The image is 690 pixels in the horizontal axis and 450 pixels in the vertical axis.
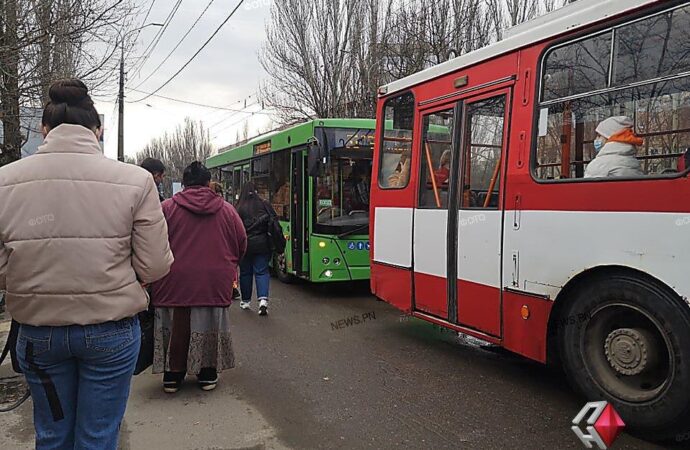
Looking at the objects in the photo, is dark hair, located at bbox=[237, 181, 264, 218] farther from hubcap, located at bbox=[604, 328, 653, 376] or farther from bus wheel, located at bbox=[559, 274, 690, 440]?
hubcap, located at bbox=[604, 328, 653, 376]

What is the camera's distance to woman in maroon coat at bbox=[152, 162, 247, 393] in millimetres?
4672

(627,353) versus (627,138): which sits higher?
(627,138)

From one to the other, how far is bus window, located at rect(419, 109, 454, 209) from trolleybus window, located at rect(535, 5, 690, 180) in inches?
48.0

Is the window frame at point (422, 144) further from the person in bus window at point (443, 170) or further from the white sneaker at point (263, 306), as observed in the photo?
the white sneaker at point (263, 306)

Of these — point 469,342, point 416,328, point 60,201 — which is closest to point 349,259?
point 416,328

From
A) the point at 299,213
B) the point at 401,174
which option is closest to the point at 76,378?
the point at 401,174

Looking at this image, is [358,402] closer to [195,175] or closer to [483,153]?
[195,175]

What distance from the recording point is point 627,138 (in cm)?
396

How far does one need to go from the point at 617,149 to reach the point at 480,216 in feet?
4.48

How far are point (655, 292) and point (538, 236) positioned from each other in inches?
39.0

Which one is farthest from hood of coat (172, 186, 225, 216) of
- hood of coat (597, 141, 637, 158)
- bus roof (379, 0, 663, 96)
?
hood of coat (597, 141, 637, 158)

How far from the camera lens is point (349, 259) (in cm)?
896
